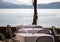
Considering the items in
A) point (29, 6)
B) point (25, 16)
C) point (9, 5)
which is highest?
point (9, 5)

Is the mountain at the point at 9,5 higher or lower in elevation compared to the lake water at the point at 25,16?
higher

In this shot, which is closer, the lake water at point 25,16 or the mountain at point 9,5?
the mountain at point 9,5

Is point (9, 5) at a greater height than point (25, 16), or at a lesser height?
greater

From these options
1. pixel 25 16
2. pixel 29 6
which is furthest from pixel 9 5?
pixel 25 16

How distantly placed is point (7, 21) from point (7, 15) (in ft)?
4.01

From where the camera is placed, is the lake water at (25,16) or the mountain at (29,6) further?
the lake water at (25,16)

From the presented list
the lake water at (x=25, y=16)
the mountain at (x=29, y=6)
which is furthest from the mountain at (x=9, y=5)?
the lake water at (x=25, y=16)

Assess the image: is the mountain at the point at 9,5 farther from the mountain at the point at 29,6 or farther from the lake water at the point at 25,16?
the lake water at the point at 25,16

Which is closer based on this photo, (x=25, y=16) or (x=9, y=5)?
(x=9, y=5)

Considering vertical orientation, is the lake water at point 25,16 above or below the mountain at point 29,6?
below

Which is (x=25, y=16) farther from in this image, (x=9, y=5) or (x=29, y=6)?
(x=9, y=5)

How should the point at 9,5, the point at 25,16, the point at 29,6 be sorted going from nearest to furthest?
the point at 9,5 < the point at 29,6 < the point at 25,16

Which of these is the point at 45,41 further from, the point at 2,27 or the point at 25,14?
the point at 25,14

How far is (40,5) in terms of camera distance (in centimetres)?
1227
